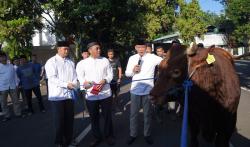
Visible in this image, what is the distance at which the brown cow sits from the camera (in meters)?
5.78

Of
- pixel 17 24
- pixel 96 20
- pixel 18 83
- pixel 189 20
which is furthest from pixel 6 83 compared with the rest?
pixel 189 20

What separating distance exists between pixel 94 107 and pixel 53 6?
1764 centimetres

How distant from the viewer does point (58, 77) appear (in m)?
8.23

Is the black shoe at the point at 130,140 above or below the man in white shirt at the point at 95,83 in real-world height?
below

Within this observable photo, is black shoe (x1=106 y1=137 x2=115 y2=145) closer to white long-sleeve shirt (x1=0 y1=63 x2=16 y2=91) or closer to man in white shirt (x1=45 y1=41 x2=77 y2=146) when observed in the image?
man in white shirt (x1=45 y1=41 x2=77 y2=146)

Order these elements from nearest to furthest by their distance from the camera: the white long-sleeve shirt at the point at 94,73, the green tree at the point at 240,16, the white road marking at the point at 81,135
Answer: the white long-sleeve shirt at the point at 94,73 < the white road marking at the point at 81,135 < the green tree at the point at 240,16

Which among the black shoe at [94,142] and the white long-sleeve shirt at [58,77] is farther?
the black shoe at [94,142]

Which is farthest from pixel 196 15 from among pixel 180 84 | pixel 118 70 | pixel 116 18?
pixel 180 84

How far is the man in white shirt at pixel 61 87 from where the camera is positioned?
8.16 meters

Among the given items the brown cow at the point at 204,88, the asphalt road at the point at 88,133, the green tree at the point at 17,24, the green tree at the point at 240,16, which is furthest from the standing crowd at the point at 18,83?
the green tree at the point at 240,16

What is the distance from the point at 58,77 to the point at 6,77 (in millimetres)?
5488

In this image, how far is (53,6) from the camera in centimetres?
2541

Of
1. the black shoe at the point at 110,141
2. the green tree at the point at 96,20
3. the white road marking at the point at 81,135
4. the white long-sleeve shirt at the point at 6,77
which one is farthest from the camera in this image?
the green tree at the point at 96,20

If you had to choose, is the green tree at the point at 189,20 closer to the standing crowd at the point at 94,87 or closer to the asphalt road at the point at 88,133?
the asphalt road at the point at 88,133
